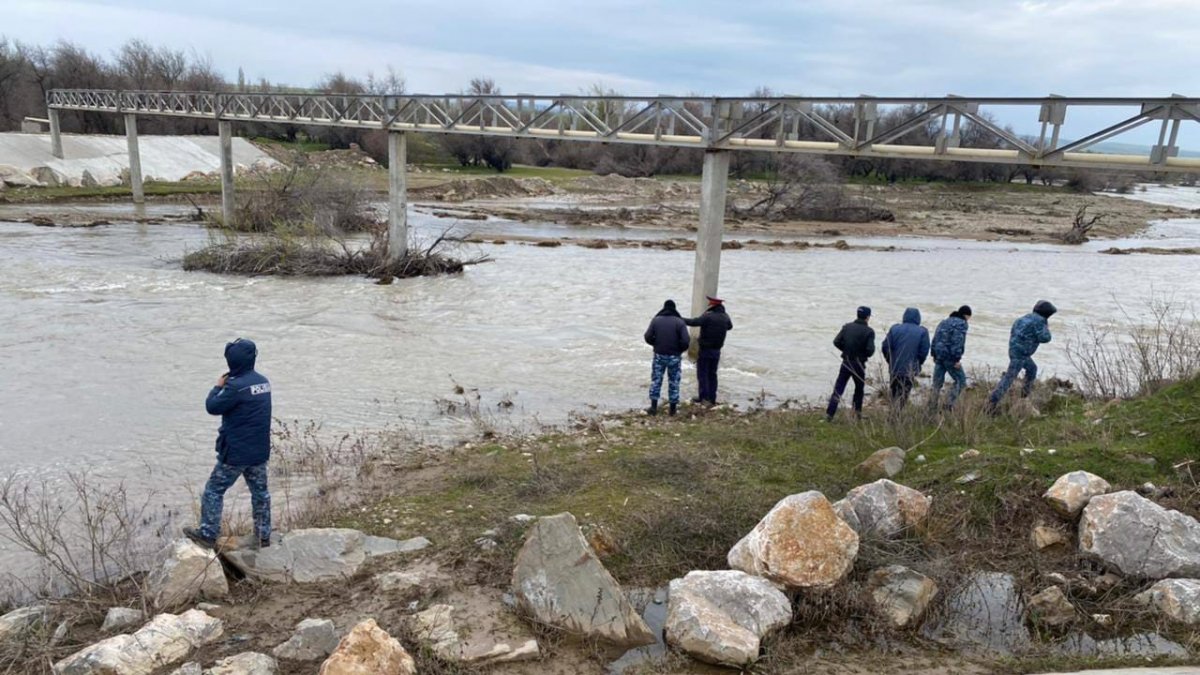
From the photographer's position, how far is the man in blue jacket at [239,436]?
6.59 metres

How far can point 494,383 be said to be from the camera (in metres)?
14.0

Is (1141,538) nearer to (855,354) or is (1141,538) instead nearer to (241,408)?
(855,354)

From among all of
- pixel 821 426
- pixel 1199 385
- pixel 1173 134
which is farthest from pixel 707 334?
pixel 1173 134

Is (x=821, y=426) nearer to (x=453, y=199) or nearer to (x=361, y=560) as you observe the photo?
(x=361, y=560)

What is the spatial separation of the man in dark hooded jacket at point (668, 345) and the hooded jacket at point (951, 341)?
349 centimetres

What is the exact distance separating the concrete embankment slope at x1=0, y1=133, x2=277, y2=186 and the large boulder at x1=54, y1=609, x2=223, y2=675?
37.2m

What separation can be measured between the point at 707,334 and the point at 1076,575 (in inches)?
234

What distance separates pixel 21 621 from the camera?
18.3 ft

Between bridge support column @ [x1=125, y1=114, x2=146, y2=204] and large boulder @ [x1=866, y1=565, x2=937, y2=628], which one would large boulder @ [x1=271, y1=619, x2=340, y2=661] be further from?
bridge support column @ [x1=125, y1=114, x2=146, y2=204]

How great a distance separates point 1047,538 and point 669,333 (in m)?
5.58

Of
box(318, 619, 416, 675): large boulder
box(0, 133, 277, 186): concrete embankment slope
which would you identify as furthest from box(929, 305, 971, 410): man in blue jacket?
box(0, 133, 277, 186): concrete embankment slope

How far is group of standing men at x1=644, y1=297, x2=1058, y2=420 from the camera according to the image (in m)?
10.9

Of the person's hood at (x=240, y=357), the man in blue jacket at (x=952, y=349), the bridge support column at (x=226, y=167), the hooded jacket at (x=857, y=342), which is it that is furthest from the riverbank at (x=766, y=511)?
the bridge support column at (x=226, y=167)

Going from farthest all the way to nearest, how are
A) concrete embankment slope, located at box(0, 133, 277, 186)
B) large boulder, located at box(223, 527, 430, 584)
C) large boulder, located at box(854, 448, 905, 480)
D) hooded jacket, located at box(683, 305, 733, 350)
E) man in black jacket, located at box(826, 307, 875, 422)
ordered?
concrete embankment slope, located at box(0, 133, 277, 186) → hooded jacket, located at box(683, 305, 733, 350) → man in black jacket, located at box(826, 307, 875, 422) → large boulder, located at box(854, 448, 905, 480) → large boulder, located at box(223, 527, 430, 584)
